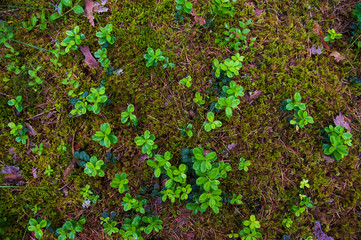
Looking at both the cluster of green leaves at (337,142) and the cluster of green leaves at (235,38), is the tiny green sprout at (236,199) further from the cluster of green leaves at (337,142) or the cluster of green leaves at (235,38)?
the cluster of green leaves at (235,38)

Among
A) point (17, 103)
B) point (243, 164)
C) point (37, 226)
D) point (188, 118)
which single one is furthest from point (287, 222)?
point (17, 103)

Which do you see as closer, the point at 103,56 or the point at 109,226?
the point at 109,226

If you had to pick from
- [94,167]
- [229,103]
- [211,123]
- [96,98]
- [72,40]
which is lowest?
[94,167]

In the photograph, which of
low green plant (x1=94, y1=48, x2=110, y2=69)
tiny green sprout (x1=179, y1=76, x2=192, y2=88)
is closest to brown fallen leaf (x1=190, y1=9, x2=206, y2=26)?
tiny green sprout (x1=179, y1=76, x2=192, y2=88)

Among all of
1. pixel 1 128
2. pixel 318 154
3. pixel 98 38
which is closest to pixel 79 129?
pixel 1 128

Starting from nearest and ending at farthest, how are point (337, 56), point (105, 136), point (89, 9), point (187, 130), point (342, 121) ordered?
1. point (105, 136)
2. point (187, 130)
3. point (89, 9)
4. point (342, 121)
5. point (337, 56)

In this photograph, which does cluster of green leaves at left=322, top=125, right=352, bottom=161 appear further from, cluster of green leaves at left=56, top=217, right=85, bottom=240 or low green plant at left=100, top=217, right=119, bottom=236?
cluster of green leaves at left=56, top=217, right=85, bottom=240

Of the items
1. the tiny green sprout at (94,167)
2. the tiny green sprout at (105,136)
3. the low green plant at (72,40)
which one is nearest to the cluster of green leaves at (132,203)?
the tiny green sprout at (94,167)

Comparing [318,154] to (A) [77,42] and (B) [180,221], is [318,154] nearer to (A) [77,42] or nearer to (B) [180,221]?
(B) [180,221]

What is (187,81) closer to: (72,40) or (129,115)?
(129,115)
